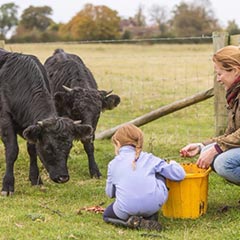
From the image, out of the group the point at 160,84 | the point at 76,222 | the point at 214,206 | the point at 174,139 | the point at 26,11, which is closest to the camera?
the point at 76,222

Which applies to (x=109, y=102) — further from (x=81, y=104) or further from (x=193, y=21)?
(x=193, y=21)

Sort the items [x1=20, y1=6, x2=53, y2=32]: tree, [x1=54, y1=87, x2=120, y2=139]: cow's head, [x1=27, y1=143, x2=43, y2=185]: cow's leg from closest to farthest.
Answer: [x1=27, y1=143, x2=43, y2=185]: cow's leg → [x1=54, y1=87, x2=120, y2=139]: cow's head → [x1=20, y1=6, x2=53, y2=32]: tree

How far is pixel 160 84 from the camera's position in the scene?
21797 mm

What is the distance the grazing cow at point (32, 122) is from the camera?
7227mm

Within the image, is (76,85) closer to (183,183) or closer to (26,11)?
(183,183)

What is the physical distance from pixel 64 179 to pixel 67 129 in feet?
1.96

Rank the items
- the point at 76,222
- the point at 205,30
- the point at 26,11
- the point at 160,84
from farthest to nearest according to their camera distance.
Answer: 1. the point at 26,11
2. the point at 205,30
3. the point at 160,84
4. the point at 76,222

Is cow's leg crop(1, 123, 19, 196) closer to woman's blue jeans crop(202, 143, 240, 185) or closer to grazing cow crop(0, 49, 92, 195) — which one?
grazing cow crop(0, 49, 92, 195)

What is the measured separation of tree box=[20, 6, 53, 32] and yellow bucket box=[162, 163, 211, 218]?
71.1 metres

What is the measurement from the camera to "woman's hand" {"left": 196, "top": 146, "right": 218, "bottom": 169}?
20.7 feet

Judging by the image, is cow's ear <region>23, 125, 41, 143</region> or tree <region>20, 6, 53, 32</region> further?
tree <region>20, 6, 53, 32</region>

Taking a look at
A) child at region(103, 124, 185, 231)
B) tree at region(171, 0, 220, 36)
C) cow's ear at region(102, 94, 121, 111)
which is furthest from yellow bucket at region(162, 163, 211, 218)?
tree at region(171, 0, 220, 36)

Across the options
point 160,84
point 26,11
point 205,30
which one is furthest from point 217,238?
point 26,11

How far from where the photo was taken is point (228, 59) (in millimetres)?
6195
